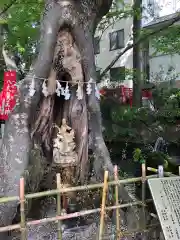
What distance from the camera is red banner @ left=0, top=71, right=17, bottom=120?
584 centimetres

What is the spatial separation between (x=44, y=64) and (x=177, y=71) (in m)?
15.4

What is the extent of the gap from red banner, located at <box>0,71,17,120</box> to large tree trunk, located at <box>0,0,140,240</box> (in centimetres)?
56

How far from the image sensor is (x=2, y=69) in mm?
11789

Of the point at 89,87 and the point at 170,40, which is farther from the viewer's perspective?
the point at 170,40

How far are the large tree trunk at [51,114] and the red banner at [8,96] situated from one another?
56 centimetres

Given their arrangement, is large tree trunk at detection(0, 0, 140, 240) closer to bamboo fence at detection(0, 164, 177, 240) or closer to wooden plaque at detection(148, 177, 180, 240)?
bamboo fence at detection(0, 164, 177, 240)

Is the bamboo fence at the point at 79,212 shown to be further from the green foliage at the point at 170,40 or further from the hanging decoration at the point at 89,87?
the green foliage at the point at 170,40

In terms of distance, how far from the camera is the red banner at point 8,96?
5.84 meters

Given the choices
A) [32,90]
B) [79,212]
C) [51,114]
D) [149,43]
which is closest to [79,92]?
[51,114]

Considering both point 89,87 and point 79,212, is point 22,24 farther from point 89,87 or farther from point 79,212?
point 79,212

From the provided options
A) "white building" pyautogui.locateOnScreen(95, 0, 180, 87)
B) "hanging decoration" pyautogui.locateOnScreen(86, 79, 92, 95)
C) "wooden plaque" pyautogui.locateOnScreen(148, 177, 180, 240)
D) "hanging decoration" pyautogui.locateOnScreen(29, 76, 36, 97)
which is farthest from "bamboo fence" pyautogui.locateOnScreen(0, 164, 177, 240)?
"white building" pyautogui.locateOnScreen(95, 0, 180, 87)

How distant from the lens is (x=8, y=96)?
5.97 m

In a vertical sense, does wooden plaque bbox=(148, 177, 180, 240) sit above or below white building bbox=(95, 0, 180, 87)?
below

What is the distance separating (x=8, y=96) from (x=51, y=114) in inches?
37.1
